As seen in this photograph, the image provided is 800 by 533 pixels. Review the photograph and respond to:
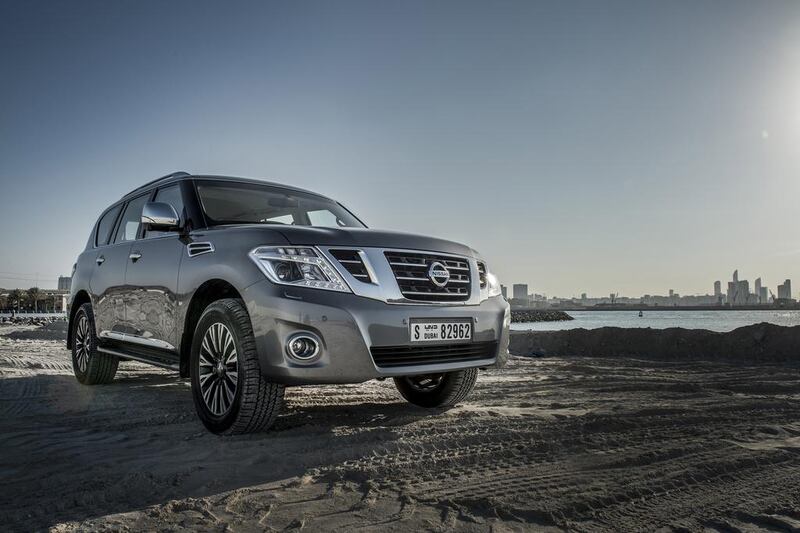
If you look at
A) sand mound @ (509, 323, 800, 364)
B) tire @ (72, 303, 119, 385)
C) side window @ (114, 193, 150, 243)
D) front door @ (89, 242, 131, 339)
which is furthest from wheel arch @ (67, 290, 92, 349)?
sand mound @ (509, 323, 800, 364)

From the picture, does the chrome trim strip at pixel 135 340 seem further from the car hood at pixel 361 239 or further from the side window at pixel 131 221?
the car hood at pixel 361 239

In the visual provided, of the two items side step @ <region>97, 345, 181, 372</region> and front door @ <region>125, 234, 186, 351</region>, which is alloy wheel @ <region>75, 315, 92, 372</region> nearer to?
side step @ <region>97, 345, 181, 372</region>

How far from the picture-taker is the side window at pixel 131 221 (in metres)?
5.56

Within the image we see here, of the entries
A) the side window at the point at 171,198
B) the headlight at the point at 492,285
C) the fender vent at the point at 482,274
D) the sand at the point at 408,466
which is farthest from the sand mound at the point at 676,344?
the side window at the point at 171,198

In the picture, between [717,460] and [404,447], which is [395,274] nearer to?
[404,447]

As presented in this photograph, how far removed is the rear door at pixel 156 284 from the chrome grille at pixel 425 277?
6.06 feet

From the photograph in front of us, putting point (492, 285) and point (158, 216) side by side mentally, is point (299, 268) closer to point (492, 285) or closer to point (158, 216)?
point (158, 216)

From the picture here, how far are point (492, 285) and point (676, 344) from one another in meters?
9.72

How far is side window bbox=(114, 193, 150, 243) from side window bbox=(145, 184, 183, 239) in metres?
0.42

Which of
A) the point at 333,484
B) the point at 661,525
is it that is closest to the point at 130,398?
the point at 333,484

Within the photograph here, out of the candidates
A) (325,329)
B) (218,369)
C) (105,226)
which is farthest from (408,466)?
(105,226)

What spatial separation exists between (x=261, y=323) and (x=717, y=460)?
2.82 meters

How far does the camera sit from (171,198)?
16.5ft

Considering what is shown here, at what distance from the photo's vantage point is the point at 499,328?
14.0 feet
